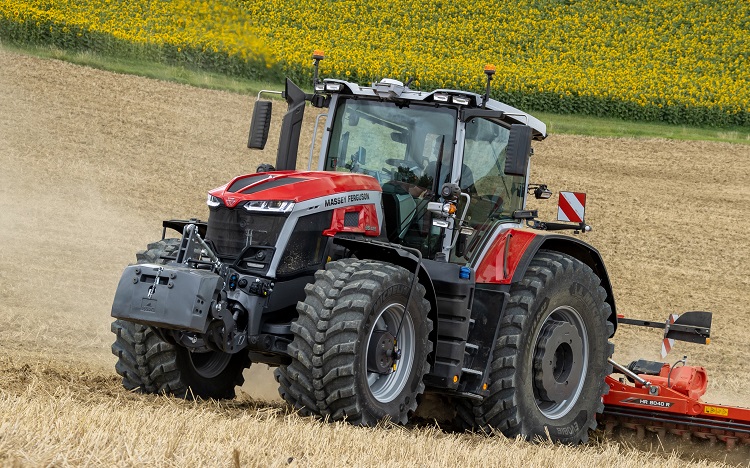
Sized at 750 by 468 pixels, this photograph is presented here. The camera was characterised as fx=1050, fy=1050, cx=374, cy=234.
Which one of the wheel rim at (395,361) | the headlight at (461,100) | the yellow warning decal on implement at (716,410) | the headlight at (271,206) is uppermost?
the headlight at (461,100)

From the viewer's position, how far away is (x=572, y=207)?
9.05m

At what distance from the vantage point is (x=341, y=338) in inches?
243

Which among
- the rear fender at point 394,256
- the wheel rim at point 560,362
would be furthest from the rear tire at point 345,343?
the wheel rim at point 560,362

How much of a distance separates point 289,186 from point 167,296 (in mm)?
1155

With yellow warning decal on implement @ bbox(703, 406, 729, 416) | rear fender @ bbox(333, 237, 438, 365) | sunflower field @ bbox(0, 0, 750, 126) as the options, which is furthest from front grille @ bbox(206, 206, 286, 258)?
sunflower field @ bbox(0, 0, 750, 126)

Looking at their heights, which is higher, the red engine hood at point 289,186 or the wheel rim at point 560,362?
the red engine hood at point 289,186

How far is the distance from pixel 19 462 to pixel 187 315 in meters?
2.11

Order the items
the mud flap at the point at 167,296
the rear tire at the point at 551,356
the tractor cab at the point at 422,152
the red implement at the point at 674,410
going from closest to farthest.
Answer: the mud flap at the point at 167,296 < the rear tire at the point at 551,356 < the tractor cab at the point at 422,152 < the red implement at the point at 674,410

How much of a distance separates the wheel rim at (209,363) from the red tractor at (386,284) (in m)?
0.01

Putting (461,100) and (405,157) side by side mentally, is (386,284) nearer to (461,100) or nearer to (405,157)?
(405,157)

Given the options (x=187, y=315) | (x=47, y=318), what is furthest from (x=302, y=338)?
(x=47, y=318)

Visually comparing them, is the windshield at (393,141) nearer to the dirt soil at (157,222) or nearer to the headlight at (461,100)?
the headlight at (461,100)

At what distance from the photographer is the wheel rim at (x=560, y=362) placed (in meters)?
7.71

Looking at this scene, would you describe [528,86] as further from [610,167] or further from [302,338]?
[302,338]
